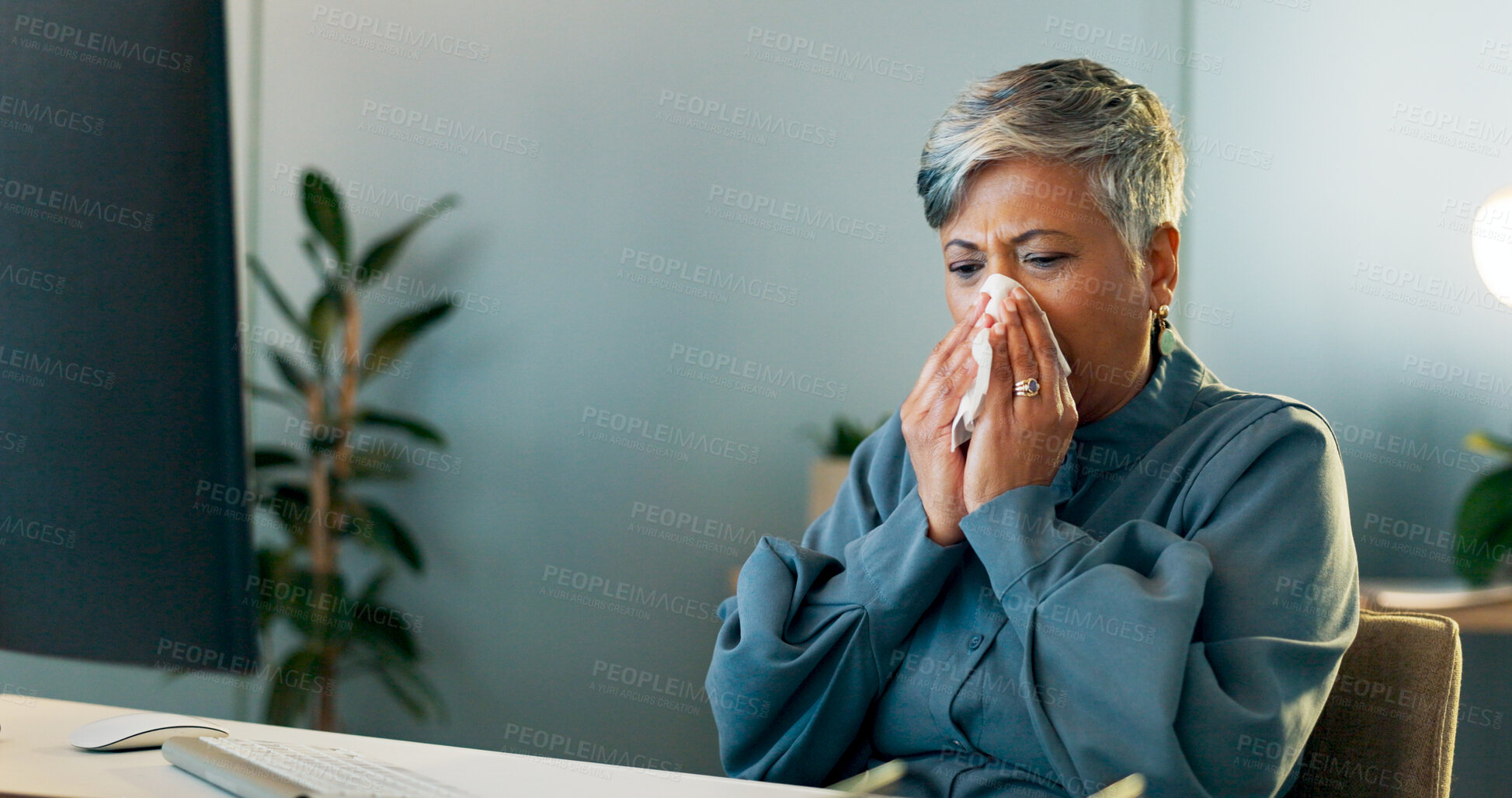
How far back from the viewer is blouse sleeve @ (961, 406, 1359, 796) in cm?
97

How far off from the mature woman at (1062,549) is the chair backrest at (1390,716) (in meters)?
0.08

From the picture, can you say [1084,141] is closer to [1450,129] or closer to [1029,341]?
[1029,341]

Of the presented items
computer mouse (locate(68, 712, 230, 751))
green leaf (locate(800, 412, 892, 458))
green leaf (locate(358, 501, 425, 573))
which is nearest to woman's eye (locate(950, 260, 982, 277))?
computer mouse (locate(68, 712, 230, 751))

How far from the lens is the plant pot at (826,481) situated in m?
2.75

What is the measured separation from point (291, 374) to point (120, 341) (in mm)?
2352

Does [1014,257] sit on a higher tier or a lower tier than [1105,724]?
higher

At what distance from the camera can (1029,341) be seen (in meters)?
1.20

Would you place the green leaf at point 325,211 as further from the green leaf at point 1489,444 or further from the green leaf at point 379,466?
the green leaf at point 1489,444

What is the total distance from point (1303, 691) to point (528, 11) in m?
2.84

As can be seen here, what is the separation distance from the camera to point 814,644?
116 centimetres

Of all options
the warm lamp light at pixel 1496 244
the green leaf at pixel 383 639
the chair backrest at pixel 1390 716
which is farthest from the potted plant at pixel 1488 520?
Result: the green leaf at pixel 383 639

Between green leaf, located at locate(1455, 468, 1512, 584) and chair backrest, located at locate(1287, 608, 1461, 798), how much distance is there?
1.21m

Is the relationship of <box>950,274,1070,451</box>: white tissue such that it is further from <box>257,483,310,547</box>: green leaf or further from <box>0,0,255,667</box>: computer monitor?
<box>257,483,310,547</box>: green leaf

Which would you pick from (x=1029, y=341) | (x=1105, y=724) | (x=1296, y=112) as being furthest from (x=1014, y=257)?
(x=1296, y=112)
